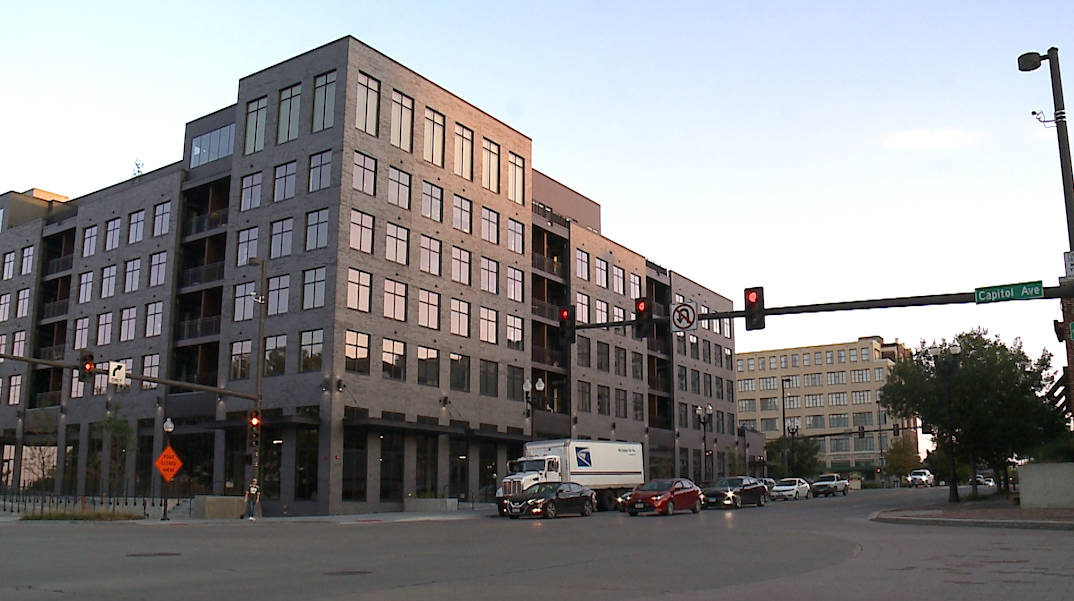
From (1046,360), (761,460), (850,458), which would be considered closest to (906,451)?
(850,458)

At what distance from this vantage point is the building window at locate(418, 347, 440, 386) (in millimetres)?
52781

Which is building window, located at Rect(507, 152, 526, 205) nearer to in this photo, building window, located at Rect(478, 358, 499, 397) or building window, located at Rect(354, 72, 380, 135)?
building window, located at Rect(478, 358, 499, 397)

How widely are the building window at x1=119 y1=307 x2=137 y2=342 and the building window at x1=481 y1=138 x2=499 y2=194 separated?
23.2 m

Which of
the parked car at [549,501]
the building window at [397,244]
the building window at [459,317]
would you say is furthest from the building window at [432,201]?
the parked car at [549,501]

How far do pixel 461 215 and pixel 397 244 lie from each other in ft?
21.2

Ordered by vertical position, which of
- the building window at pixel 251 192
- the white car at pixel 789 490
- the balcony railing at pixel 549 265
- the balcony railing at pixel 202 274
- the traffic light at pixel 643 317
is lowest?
the white car at pixel 789 490

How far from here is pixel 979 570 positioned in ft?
46.8

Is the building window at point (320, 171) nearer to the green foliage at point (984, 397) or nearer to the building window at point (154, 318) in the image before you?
the building window at point (154, 318)

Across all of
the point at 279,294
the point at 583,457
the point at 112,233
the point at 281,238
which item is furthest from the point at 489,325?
the point at 112,233

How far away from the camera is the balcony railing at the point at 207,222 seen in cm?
5534

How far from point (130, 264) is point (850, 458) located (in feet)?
388

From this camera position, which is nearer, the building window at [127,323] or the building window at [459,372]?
the building window at [459,372]

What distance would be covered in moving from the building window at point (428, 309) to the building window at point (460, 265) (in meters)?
2.20

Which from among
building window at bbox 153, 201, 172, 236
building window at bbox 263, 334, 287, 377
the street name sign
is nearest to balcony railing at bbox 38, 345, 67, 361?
building window at bbox 153, 201, 172, 236
